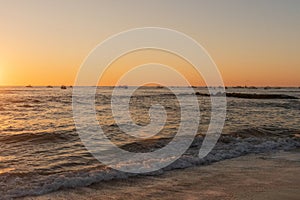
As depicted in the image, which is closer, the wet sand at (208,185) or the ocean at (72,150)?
the wet sand at (208,185)

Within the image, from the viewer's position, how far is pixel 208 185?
9625 millimetres

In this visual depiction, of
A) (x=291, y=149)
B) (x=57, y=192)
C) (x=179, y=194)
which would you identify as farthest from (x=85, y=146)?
(x=291, y=149)

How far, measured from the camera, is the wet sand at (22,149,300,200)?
866cm

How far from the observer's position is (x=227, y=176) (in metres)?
10.7

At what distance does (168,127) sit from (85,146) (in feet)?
28.9

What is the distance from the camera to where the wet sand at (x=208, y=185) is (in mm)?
8664

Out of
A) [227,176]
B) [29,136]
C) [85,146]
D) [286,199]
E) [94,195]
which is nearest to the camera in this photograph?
[286,199]

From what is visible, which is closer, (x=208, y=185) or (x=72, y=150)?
(x=208, y=185)

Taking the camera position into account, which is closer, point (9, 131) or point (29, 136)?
point (29, 136)

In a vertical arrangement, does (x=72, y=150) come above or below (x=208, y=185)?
above

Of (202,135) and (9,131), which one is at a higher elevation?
(9,131)

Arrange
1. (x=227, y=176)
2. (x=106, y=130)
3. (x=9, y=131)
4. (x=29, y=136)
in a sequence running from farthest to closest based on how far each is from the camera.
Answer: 1. (x=106, y=130)
2. (x=9, y=131)
3. (x=29, y=136)
4. (x=227, y=176)

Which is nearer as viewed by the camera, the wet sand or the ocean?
the wet sand

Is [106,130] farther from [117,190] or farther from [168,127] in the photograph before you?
[117,190]
